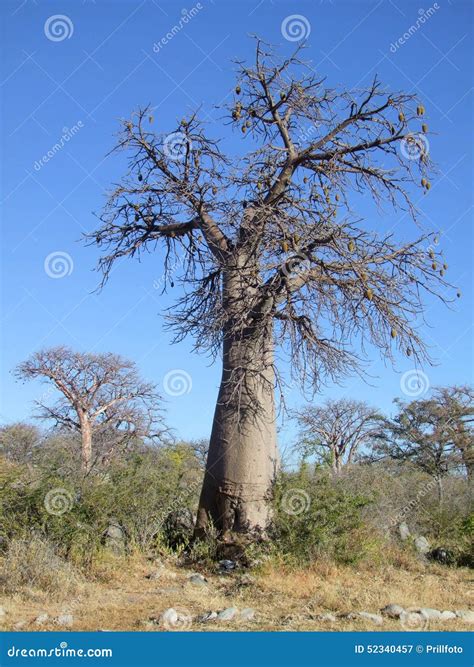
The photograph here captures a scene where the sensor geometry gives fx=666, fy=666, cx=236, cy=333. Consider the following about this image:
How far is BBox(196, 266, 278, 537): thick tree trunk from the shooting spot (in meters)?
7.04

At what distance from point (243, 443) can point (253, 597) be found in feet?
6.31

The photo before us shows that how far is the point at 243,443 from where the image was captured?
7.14 m

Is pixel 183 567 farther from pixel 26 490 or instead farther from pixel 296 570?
pixel 26 490

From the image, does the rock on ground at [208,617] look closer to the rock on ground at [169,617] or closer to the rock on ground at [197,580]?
the rock on ground at [169,617]

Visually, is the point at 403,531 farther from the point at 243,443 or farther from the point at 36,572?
the point at 36,572

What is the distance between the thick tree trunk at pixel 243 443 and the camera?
277 inches

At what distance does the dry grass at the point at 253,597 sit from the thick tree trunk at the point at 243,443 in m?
0.76

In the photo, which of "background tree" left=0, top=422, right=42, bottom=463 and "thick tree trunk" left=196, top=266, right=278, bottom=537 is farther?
"background tree" left=0, top=422, right=42, bottom=463

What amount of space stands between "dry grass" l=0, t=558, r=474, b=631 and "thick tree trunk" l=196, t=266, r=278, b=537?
0.76m

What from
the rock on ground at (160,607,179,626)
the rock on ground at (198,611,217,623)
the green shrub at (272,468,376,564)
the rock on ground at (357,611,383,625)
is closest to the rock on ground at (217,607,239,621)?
the rock on ground at (198,611,217,623)

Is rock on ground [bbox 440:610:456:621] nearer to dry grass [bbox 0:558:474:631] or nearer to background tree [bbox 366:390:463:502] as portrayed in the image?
dry grass [bbox 0:558:474:631]

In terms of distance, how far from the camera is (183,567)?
6832 millimetres

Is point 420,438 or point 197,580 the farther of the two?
point 420,438

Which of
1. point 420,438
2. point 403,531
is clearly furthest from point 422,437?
point 403,531
